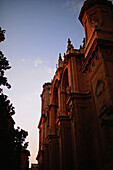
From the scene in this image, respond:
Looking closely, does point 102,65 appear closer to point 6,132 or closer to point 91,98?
point 91,98

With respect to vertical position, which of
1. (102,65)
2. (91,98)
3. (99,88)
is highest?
(102,65)

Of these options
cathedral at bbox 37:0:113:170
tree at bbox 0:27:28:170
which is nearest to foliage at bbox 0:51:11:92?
tree at bbox 0:27:28:170

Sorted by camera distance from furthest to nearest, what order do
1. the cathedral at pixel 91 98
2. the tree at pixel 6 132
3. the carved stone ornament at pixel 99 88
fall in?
the carved stone ornament at pixel 99 88, the cathedral at pixel 91 98, the tree at pixel 6 132

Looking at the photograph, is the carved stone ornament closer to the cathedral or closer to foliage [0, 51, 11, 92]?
the cathedral

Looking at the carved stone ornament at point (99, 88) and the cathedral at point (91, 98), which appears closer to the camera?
the cathedral at point (91, 98)

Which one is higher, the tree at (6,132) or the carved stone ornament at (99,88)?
the carved stone ornament at (99,88)

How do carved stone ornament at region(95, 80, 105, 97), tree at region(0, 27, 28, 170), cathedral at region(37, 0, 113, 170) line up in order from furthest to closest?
carved stone ornament at region(95, 80, 105, 97), cathedral at region(37, 0, 113, 170), tree at region(0, 27, 28, 170)

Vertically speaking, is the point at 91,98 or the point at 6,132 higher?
the point at 91,98

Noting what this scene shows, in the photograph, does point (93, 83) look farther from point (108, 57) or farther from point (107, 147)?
point (107, 147)

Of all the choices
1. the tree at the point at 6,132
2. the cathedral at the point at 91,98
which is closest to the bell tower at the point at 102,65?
the cathedral at the point at 91,98

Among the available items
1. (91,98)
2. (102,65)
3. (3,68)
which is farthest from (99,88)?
(3,68)

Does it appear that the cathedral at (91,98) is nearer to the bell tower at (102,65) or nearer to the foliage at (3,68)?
the bell tower at (102,65)

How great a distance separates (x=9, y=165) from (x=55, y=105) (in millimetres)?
21656

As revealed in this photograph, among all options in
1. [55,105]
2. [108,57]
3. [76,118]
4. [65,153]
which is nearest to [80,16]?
[108,57]
